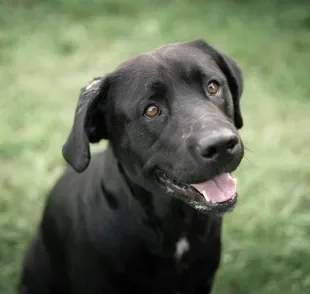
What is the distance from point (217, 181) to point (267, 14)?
16.7ft

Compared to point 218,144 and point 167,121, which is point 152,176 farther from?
point 218,144

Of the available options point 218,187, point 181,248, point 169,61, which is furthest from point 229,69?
point 181,248

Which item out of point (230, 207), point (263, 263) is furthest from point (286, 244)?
point (230, 207)

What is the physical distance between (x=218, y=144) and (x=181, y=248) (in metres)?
0.82

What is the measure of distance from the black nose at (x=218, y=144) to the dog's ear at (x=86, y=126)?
58cm

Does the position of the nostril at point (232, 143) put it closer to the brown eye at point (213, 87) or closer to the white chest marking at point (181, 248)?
the brown eye at point (213, 87)

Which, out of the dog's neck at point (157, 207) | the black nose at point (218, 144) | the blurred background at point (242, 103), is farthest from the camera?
the blurred background at point (242, 103)

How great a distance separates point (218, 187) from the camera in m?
2.41

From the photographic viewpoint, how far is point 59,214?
9.98 ft

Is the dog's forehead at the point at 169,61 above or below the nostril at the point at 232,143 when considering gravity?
above

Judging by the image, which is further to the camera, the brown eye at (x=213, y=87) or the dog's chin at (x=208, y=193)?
the brown eye at (x=213, y=87)

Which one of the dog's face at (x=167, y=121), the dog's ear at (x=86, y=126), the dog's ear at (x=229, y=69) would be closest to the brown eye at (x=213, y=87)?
the dog's face at (x=167, y=121)

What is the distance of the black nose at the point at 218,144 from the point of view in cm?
209

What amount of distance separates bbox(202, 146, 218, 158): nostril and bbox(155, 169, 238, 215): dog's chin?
0.70 feet
